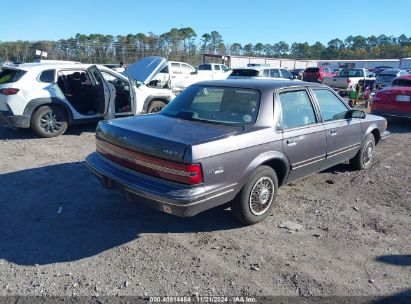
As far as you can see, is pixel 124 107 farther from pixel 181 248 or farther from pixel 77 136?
pixel 181 248

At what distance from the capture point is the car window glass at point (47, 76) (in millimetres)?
8180

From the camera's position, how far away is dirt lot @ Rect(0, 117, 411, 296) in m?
3.20

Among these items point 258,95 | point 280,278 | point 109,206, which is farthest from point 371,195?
point 109,206

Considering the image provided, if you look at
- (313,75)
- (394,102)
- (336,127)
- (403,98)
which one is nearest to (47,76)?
(336,127)

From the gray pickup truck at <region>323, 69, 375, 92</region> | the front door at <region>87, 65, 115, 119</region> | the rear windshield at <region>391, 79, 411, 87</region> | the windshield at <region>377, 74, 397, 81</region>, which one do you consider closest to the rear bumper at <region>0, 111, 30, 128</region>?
the front door at <region>87, 65, 115, 119</region>

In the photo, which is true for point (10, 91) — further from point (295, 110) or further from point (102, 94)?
point (295, 110)

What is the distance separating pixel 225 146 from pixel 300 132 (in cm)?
134

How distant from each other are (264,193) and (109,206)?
77.1 inches

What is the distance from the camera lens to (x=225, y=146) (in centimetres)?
370

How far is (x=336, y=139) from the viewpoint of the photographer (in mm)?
5258

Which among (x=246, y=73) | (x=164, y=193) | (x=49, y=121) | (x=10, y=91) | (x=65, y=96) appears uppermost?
(x=246, y=73)

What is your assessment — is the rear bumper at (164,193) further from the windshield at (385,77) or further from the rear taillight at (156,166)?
the windshield at (385,77)

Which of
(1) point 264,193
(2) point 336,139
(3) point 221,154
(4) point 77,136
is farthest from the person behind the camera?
(4) point 77,136

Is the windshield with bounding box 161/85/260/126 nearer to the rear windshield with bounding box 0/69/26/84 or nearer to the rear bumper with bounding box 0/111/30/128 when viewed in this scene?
the rear bumper with bounding box 0/111/30/128
